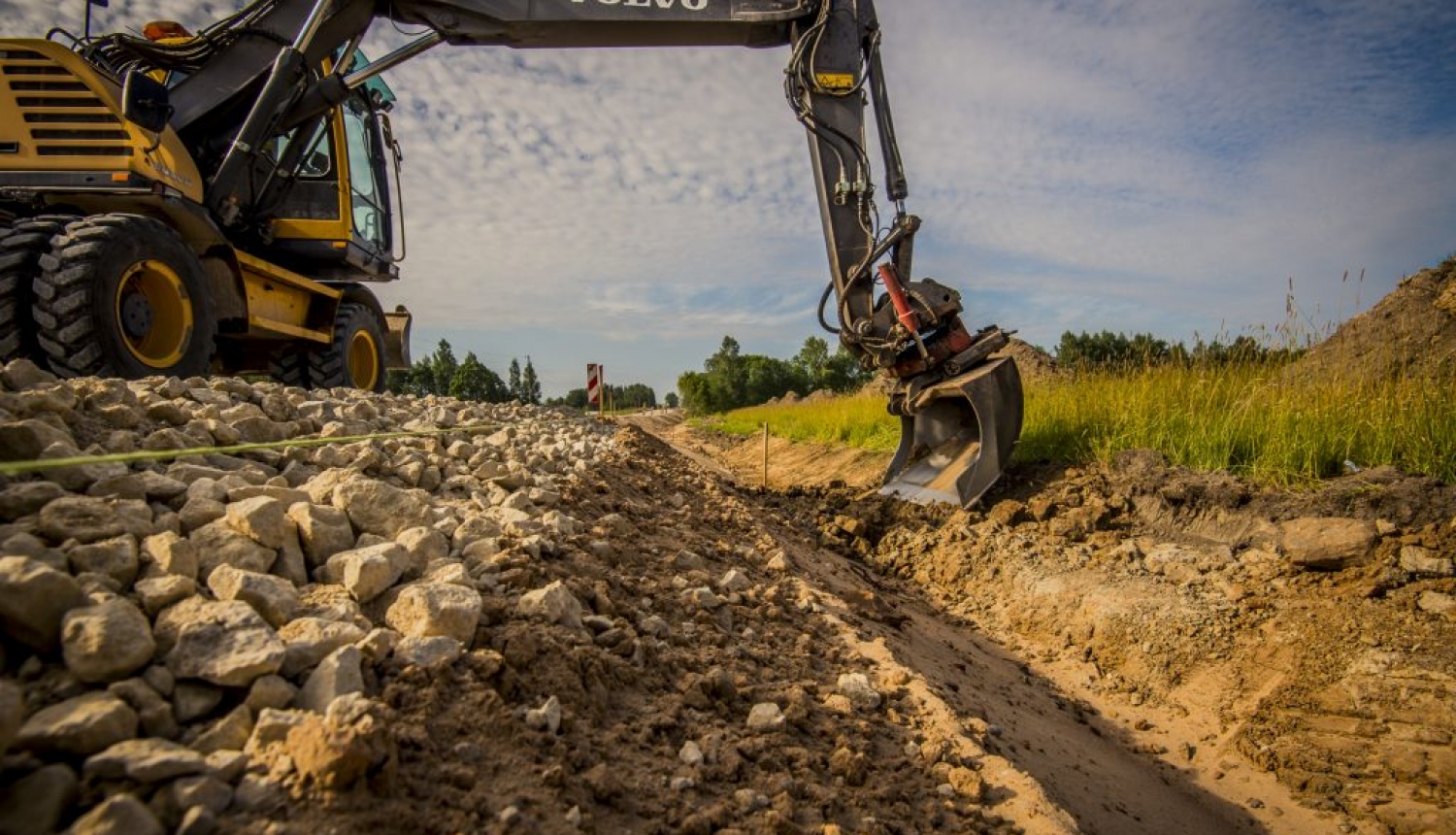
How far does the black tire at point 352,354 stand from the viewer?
6.33 meters

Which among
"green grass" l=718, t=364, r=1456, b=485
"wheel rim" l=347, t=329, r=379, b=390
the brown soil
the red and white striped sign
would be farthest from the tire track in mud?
the red and white striped sign

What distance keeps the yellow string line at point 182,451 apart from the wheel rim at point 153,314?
1876mm

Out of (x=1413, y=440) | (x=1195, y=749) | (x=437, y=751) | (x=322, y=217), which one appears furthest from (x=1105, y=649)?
(x=322, y=217)

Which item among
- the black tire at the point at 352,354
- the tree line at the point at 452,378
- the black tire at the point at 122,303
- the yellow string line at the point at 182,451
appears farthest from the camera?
the tree line at the point at 452,378

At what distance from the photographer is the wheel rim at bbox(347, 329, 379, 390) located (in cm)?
709

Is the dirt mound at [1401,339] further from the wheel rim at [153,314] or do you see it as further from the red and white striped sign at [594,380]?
the red and white striped sign at [594,380]

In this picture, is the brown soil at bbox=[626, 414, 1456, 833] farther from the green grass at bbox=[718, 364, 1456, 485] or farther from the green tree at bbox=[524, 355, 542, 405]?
the green tree at bbox=[524, 355, 542, 405]

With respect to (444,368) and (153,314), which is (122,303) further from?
(444,368)

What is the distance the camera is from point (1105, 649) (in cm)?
342

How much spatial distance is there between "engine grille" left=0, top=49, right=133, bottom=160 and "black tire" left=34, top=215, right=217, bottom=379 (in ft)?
2.58

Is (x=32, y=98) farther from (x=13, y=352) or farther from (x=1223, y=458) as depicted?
(x=1223, y=458)

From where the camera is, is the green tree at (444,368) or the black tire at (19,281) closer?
the black tire at (19,281)

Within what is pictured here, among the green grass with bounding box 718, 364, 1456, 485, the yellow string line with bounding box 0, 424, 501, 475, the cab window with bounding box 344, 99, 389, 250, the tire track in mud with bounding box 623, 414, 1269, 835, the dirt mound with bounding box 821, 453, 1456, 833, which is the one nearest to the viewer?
the yellow string line with bounding box 0, 424, 501, 475

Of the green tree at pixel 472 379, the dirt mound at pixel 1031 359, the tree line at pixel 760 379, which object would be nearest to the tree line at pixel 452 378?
the green tree at pixel 472 379
